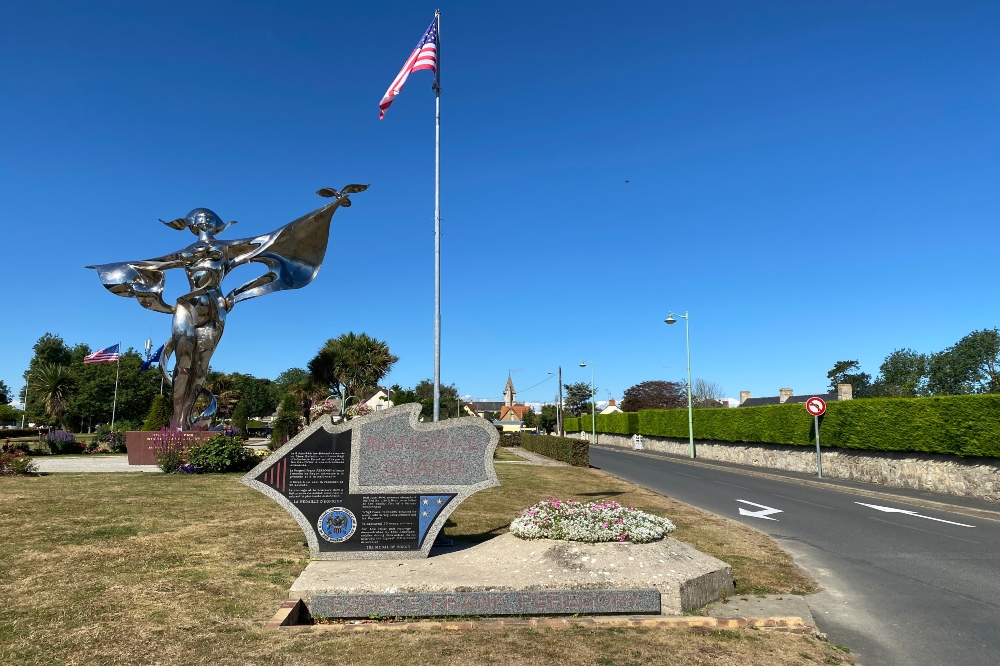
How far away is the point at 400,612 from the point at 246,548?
3.69 m

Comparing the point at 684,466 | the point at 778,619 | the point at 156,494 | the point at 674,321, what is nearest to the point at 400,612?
the point at 778,619

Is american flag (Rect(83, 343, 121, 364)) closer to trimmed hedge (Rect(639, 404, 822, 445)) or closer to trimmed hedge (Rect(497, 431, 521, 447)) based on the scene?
trimmed hedge (Rect(497, 431, 521, 447))

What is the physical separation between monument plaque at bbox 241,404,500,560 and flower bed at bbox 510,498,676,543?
26.5 inches

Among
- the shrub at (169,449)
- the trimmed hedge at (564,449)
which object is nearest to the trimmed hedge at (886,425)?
the trimmed hedge at (564,449)

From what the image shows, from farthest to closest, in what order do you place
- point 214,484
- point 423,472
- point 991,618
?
point 214,484, point 423,472, point 991,618

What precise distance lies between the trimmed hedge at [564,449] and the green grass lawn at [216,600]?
50.7 feet

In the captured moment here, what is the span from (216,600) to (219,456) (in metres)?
13.8

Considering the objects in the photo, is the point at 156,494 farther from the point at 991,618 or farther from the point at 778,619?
the point at 991,618

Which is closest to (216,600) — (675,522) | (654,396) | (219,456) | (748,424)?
(675,522)

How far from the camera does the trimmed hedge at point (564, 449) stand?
27266mm

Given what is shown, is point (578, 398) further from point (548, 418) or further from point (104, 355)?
point (104, 355)

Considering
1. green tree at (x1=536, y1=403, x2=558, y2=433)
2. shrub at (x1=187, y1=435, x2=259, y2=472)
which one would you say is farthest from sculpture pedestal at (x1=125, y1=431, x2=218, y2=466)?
green tree at (x1=536, y1=403, x2=558, y2=433)

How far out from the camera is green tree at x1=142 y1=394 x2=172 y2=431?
25.3 meters

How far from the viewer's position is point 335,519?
23.6ft
